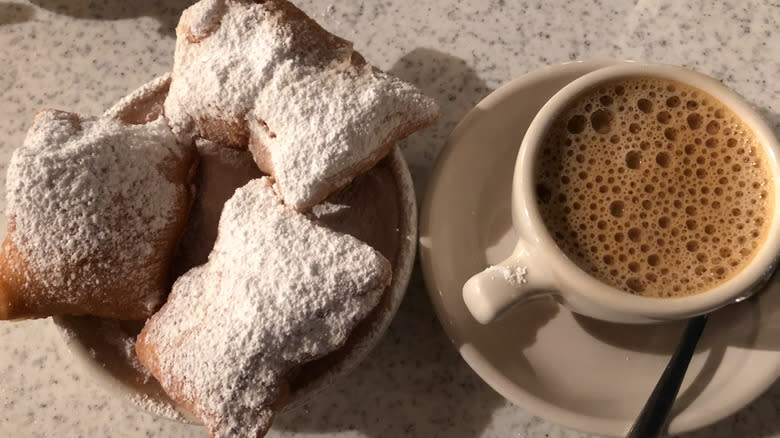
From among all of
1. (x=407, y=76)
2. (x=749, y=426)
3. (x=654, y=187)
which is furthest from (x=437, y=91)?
(x=749, y=426)

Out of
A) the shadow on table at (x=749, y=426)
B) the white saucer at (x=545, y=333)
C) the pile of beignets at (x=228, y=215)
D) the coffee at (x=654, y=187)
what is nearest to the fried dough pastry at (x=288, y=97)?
the pile of beignets at (x=228, y=215)

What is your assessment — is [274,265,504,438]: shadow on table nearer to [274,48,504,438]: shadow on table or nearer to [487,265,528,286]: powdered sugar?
[274,48,504,438]: shadow on table

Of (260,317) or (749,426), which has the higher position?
(260,317)

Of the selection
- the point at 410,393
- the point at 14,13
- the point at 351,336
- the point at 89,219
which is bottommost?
the point at 410,393

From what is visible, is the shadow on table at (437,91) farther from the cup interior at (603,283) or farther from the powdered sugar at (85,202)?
the powdered sugar at (85,202)

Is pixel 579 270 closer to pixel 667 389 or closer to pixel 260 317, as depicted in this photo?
pixel 667 389

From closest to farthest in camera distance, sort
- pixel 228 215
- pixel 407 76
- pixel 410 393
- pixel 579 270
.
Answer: pixel 579 270
pixel 228 215
pixel 410 393
pixel 407 76
